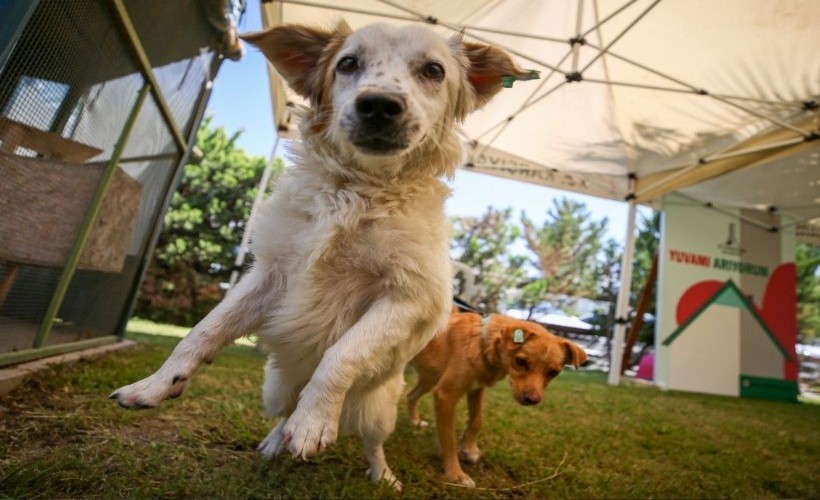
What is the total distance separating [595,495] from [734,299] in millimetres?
7915

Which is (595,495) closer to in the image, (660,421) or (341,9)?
(660,421)

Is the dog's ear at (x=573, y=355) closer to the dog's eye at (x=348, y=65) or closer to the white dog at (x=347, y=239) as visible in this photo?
the white dog at (x=347, y=239)

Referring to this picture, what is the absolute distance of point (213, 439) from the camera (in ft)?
7.14

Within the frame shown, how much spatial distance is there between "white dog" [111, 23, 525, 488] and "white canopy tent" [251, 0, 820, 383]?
2.53 meters

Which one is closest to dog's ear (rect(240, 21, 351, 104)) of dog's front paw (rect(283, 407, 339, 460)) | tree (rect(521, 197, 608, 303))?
dog's front paw (rect(283, 407, 339, 460))

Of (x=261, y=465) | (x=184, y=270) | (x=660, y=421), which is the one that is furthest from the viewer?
(x=184, y=270)

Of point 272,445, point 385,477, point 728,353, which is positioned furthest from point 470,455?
point 728,353

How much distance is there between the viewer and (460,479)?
229 centimetres

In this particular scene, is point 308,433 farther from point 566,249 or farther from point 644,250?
point 566,249

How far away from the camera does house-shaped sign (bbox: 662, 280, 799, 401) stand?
7.79 metres

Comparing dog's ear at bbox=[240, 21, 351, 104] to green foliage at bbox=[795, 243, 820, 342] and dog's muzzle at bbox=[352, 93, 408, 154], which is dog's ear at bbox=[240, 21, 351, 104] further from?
green foliage at bbox=[795, 243, 820, 342]

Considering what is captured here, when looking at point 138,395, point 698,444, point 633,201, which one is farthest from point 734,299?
point 138,395

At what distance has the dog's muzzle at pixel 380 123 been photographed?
1433 millimetres

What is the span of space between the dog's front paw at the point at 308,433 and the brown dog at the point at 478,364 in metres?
1.26
